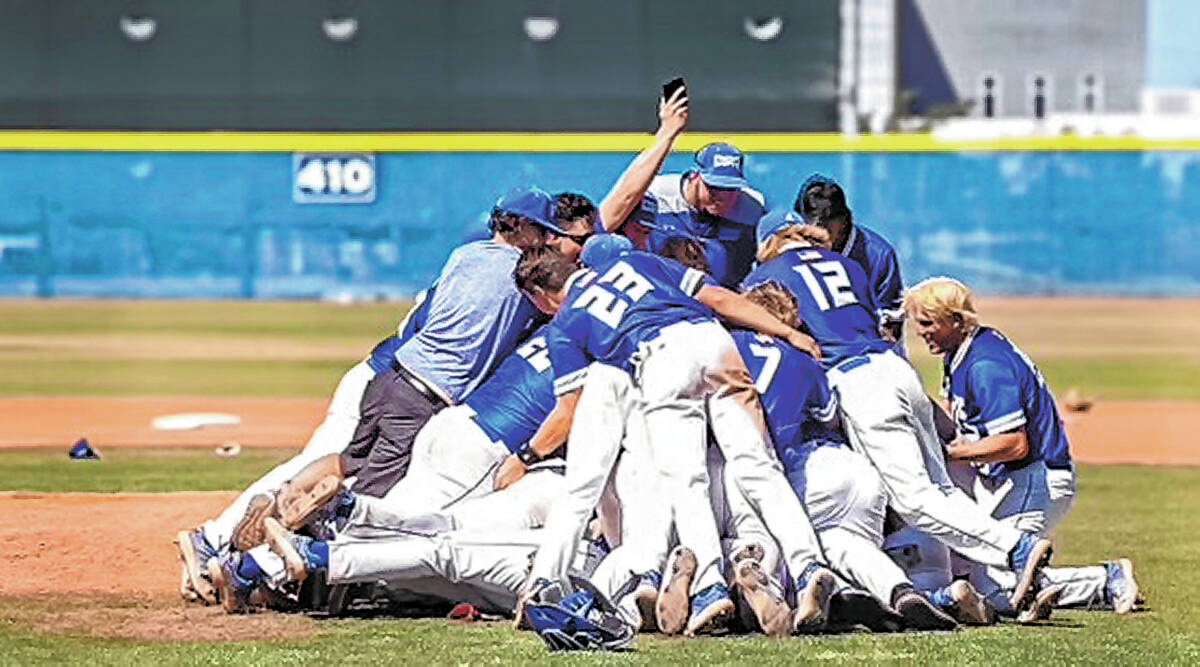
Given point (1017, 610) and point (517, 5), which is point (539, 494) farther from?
point (517, 5)

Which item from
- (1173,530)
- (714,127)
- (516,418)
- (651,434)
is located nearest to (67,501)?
(516,418)

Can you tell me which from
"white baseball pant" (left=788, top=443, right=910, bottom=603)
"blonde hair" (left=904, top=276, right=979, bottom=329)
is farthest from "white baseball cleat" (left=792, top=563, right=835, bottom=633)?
"blonde hair" (left=904, top=276, right=979, bottom=329)

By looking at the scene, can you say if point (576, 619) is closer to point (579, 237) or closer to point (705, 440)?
point (705, 440)

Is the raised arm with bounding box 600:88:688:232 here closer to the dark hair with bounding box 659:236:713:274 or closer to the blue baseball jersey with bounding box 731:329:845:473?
the dark hair with bounding box 659:236:713:274

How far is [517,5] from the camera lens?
33031 millimetres

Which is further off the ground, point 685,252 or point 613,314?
point 685,252

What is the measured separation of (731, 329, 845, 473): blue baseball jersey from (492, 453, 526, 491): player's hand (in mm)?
777

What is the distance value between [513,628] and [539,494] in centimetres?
47

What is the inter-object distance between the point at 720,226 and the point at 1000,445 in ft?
4.24

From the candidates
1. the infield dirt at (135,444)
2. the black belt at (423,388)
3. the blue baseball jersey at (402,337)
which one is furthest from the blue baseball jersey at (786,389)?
the infield dirt at (135,444)

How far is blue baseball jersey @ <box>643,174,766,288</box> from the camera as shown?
756cm

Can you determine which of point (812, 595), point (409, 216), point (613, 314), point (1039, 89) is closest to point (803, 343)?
point (613, 314)

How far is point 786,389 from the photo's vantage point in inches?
261

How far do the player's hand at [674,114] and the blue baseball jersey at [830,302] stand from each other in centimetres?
70
